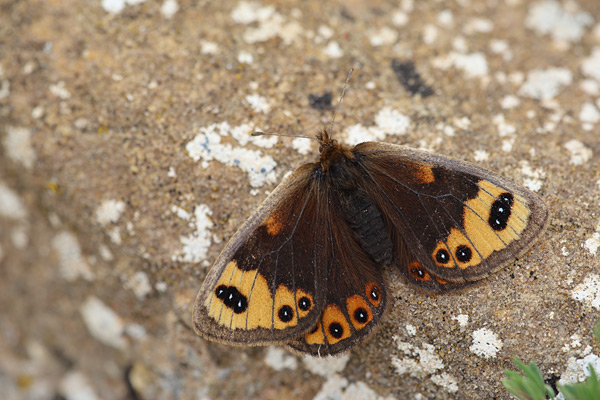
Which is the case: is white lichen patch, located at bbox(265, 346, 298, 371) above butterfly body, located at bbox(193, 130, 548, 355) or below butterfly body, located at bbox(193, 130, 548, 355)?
below

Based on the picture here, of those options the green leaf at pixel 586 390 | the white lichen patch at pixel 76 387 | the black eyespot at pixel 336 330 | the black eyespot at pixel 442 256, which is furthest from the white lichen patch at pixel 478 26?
the white lichen patch at pixel 76 387

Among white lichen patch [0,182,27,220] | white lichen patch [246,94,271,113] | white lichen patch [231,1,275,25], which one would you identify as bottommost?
white lichen patch [0,182,27,220]

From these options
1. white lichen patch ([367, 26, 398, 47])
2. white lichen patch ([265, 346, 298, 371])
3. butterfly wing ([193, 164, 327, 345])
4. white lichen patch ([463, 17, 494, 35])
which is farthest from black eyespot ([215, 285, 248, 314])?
white lichen patch ([463, 17, 494, 35])

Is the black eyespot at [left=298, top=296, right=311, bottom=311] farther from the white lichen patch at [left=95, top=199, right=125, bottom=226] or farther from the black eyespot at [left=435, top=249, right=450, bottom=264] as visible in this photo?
the white lichen patch at [left=95, top=199, right=125, bottom=226]

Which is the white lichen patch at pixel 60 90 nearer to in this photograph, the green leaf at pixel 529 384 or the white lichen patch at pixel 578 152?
the green leaf at pixel 529 384

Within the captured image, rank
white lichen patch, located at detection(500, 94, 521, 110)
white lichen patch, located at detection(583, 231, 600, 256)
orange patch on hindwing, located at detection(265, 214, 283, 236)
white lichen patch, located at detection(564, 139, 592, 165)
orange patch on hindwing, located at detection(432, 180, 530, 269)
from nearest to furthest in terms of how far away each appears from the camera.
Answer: orange patch on hindwing, located at detection(432, 180, 530, 269), orange patch on hindwing, located at detection(265, 214, 283, 236), white lichen patch, located at detection(583, 231, 600, 256), white lichen patch, located at detection(564, 139, 592, 165), white lichen patch, located at detection(500, 94, 521, 110)

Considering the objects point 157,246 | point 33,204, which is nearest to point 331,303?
point 157,246

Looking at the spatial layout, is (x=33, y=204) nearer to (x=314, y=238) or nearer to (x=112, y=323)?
(x=112, y=323)
